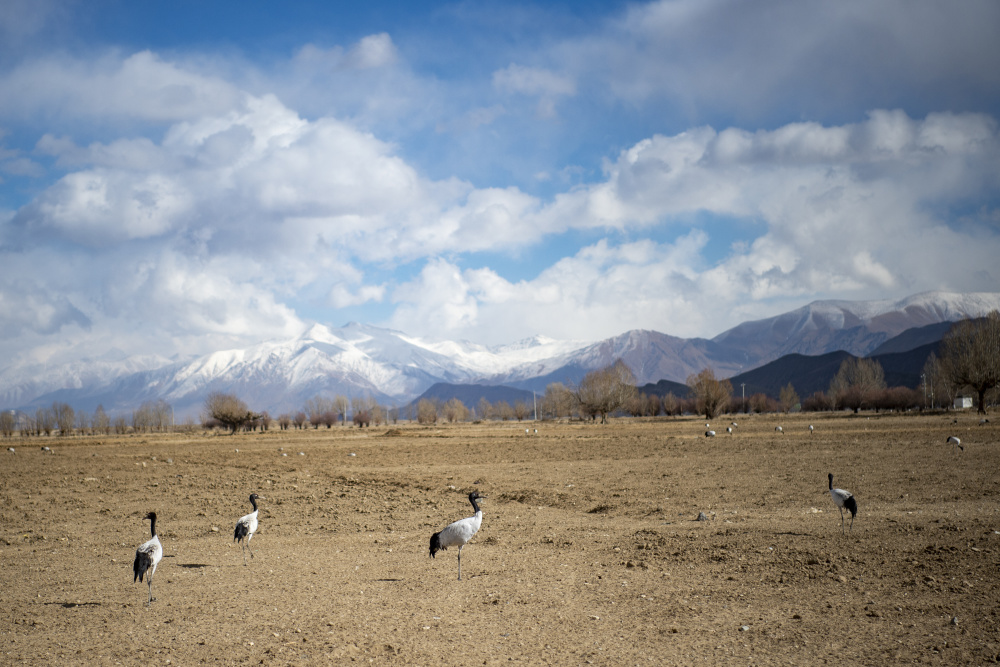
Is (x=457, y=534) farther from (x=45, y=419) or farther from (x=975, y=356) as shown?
(x=45, y=419)

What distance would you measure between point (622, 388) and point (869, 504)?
122 metres

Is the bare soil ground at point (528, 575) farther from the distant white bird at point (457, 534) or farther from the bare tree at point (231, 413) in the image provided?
the bare tree at point (231, 413)

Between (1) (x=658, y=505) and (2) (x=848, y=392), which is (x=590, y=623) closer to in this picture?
(1) (x=658, y=505)

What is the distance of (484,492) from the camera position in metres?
25.8

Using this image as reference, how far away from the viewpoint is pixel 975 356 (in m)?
94.2

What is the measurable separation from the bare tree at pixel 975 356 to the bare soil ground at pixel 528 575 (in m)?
84.6

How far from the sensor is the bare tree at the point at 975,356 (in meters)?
91.7

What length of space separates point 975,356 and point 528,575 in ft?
359

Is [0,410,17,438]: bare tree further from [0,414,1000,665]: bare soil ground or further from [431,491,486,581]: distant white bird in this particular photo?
[431,491,486,581]: distant white bird

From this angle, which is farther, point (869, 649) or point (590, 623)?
point (590, 623)

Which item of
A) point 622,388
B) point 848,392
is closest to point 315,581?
point 622,388

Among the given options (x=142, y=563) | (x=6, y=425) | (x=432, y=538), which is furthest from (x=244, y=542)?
(x=6, y=425)

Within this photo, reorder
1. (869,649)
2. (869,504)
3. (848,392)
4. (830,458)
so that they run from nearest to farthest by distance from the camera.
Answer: (869,649) < (869,504) < (830,458) < (848,392)

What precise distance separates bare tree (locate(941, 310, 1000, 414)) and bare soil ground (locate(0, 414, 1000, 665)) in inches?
3332
